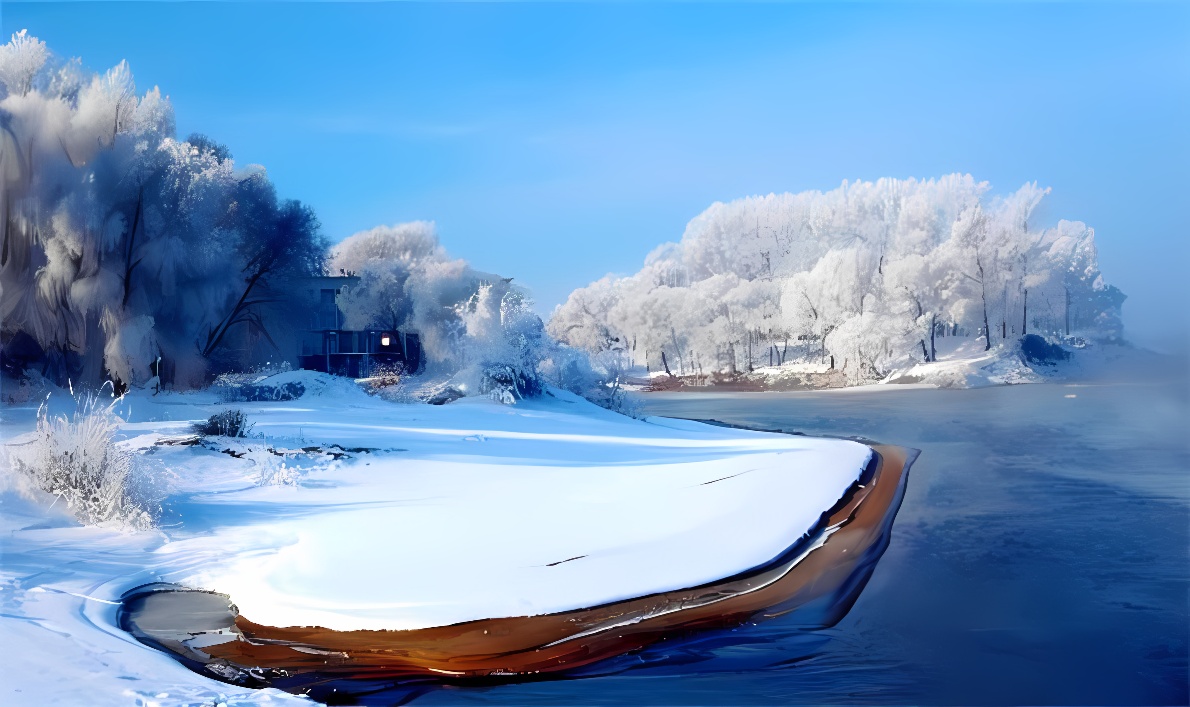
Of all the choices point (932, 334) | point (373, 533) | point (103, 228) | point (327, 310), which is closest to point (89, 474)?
point (373, 533)

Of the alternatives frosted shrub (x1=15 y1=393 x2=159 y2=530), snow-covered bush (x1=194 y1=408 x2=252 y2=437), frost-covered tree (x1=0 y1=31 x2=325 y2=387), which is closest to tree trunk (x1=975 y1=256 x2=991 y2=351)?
snow-covered bush (x1=194 y1=408 x2=252 y2=437)

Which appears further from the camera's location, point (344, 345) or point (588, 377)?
point (344, 345)

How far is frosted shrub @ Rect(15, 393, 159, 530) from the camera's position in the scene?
535 cm

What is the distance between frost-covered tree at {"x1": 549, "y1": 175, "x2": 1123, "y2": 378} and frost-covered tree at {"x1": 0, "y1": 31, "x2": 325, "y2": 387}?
6.55 m

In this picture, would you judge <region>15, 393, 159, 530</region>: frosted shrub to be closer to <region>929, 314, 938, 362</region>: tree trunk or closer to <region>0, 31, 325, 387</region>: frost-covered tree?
<region>0, 31, 325, 387</region>: frost-covered tree

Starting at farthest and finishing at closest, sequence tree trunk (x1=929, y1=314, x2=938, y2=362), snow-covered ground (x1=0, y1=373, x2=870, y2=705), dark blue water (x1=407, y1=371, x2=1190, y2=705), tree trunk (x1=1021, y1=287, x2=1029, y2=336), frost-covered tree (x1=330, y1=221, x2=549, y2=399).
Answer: tree trunk (x1=929, y1=314, x2=938, y2=362) → tree trunk (x1=1021, y1=287, x2=1029, y2=336) → frost-covered tree (x1=330, y1=221, x2=549, y2=399) → snow-covered ground (x1=0, y1=373, x2=870, y2=705) → dark blue water (x1=407, y1=371, x2=1190, y2=705)

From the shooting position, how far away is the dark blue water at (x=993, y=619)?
11.3ft

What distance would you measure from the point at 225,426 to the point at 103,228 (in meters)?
4.97

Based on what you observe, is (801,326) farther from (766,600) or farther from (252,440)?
(766,600)

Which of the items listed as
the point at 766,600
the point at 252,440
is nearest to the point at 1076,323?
the point at 766,600

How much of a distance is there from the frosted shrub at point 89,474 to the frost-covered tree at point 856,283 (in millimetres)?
8635

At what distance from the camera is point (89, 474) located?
5.47m

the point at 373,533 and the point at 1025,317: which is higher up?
the point at 1025,317

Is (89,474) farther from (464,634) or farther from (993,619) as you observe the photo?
(993,619)
